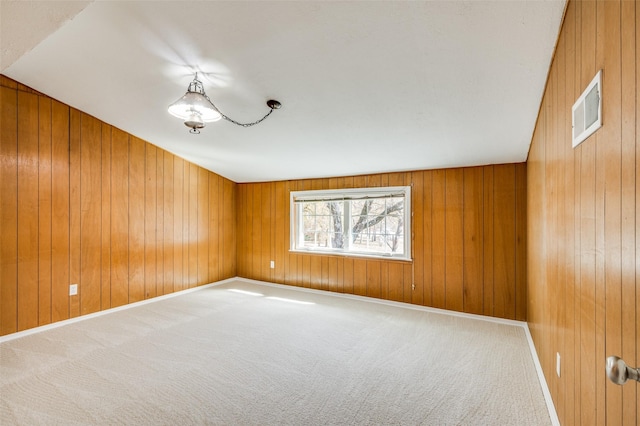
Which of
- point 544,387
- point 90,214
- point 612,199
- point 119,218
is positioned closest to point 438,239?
point 544,387

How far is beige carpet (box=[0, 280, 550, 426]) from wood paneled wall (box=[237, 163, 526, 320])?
36 cm

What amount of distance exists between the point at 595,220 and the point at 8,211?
444cm

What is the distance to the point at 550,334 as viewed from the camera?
6.06ft

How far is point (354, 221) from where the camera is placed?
4523 mm

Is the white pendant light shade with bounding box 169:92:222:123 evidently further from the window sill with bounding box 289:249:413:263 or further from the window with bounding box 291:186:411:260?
the window sill with bounding box 289:249:413:263

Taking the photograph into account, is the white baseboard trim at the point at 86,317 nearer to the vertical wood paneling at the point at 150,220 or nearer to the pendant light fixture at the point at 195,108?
the vertical wood paneling at the point at 150,220

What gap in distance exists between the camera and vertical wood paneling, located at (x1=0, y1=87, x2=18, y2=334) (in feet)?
9.29

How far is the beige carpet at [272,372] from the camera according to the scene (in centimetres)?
180

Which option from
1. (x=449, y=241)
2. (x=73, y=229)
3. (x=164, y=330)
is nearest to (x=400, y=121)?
(x=449, y=241)

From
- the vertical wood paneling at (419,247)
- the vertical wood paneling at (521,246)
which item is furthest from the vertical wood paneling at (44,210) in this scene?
the vertical wood paneling at (521,246)

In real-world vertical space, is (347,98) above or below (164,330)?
above

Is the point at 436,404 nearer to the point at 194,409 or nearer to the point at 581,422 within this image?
the point at 581,422

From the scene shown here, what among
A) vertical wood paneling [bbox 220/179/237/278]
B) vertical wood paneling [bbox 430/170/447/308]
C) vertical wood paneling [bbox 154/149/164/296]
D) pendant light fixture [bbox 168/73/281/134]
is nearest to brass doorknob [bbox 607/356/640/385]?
pendant light fixture [bbox 168/73/281/134]

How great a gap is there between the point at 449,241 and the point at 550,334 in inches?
75.2
